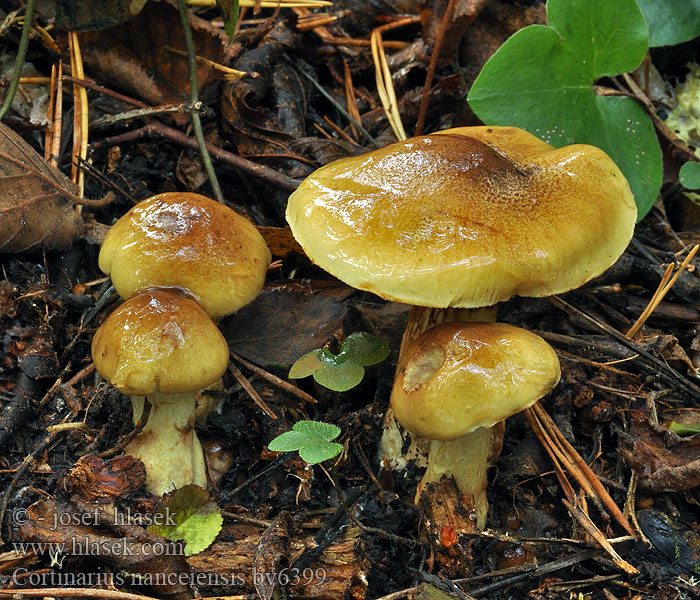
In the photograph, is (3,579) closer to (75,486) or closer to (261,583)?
(75,486)

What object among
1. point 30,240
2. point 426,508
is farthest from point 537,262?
point 30,240

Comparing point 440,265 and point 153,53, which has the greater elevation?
point 153,53

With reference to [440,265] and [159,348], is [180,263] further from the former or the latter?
[440,265]

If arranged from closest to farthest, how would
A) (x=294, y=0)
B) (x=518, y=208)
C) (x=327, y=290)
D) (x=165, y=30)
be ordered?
(x=518, y=208) < (x=327, y=290) < (x=165, y=30) < (x=294, y=0)

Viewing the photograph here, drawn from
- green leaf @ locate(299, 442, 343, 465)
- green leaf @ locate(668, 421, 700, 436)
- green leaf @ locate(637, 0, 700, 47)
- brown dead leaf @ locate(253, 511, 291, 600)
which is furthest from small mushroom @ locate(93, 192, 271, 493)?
green leaf @ locate(637, 0, 700, 47)

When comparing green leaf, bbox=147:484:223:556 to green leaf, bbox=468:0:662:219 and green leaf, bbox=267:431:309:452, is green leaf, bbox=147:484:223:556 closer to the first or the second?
green leaf, bbox=267:431:309:452

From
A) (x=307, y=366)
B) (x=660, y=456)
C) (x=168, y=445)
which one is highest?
(x=307, y=366)

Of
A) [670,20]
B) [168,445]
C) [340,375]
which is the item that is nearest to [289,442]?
[340,375]
